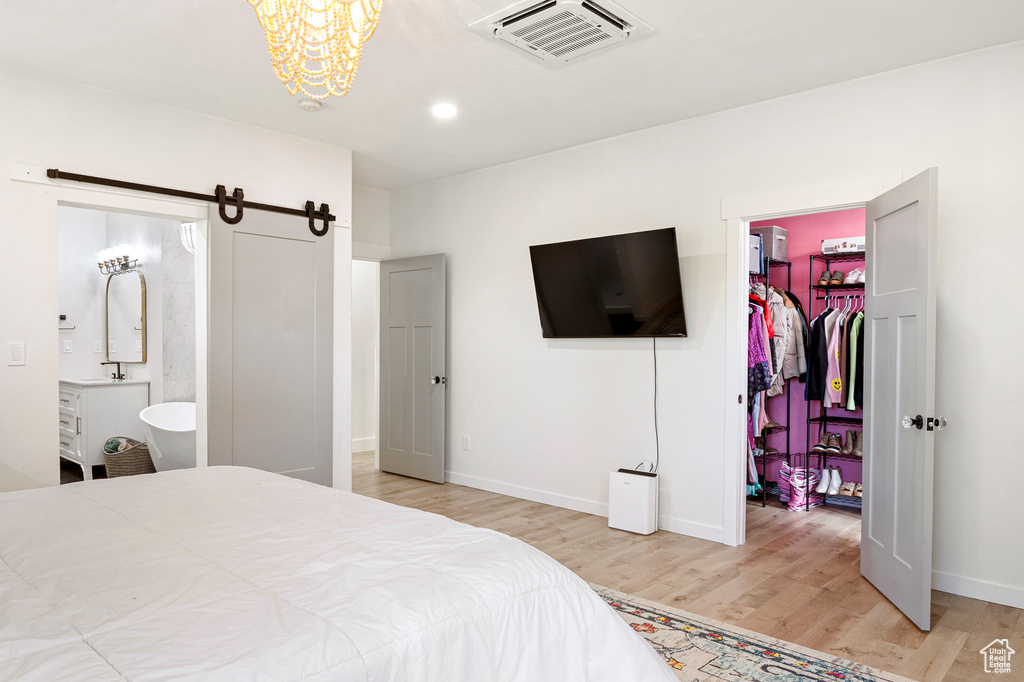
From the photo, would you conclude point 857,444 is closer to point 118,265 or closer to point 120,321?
point 120,321

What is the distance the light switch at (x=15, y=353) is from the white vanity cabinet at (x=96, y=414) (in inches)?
88.3

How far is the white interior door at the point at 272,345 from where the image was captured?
3977 millimetres

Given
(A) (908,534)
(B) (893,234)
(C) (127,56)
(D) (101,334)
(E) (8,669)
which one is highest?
(C) (127,56)

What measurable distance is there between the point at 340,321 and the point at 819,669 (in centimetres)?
350

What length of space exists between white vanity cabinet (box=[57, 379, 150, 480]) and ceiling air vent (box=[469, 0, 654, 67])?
4529 mm

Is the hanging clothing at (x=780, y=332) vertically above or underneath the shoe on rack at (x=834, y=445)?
above

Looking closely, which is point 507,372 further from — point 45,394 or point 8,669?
point 8,669

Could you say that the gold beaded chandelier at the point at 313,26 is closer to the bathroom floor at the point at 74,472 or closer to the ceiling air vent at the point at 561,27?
the ceiling air vent at the point at 561,27

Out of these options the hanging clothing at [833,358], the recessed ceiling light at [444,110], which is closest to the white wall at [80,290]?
the recessed ceiling light at [444,110]

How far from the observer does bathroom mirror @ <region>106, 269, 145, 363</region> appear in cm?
580

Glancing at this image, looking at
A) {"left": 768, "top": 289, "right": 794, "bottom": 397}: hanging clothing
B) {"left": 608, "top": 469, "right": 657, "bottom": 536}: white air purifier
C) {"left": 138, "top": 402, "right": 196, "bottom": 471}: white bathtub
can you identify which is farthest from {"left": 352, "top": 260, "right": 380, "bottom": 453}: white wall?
{"left": 768, "top": 289, "right": 794, "bottom": 397}: hanging clothing

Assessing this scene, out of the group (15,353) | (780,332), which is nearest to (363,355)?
(15,353)

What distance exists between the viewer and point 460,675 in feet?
4.15

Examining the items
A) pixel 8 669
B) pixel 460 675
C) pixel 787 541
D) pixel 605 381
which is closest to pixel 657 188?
pixel 605 381
